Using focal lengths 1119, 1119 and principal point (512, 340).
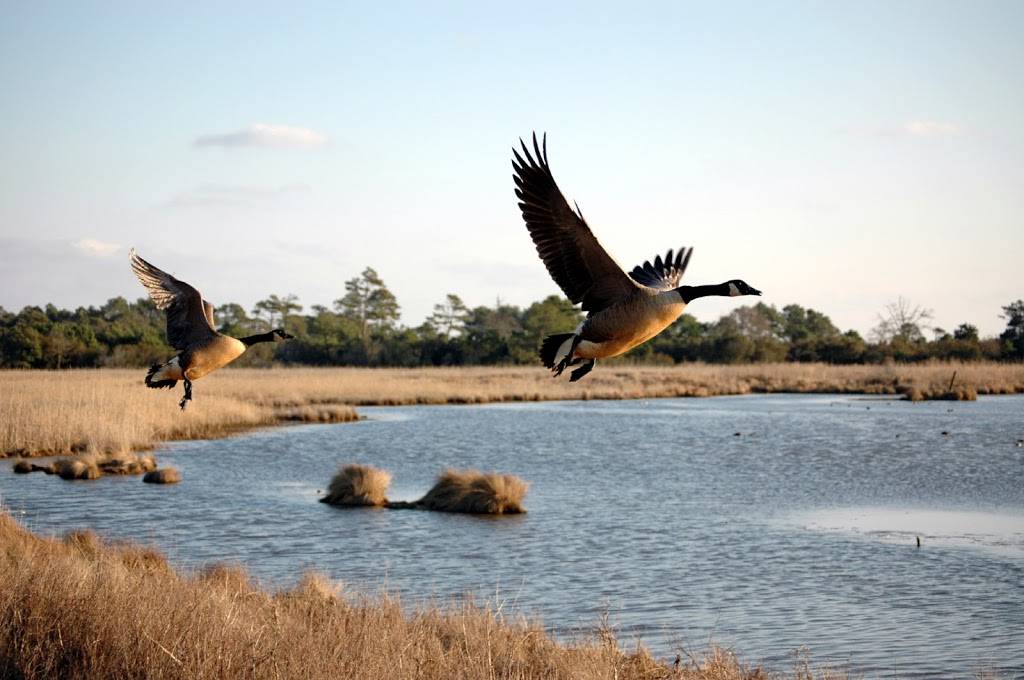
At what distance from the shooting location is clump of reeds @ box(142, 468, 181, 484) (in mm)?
28656

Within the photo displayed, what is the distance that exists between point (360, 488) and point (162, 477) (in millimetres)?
6391

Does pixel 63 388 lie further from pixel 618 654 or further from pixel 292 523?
pixel 618 654

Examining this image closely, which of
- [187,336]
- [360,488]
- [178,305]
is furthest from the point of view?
[360,488]

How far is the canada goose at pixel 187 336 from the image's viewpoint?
712cm

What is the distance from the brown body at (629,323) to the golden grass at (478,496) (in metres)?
19.3

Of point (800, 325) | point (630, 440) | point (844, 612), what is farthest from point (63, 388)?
point (800, 325)

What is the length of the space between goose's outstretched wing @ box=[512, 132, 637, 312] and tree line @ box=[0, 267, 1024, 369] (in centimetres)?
3836

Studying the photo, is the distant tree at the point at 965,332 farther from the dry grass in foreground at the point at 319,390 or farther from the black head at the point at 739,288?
the black head at the point at 739,288

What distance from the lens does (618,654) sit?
10898mm

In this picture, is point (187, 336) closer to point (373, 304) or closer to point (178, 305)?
point (178, 305)

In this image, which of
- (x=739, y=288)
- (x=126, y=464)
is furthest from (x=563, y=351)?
(x=126, y=464)

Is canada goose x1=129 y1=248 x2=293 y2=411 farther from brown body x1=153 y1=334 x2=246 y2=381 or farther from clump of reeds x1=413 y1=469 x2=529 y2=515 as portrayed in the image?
clump of reeds x1=413 y1=469 x2=529 y2=515

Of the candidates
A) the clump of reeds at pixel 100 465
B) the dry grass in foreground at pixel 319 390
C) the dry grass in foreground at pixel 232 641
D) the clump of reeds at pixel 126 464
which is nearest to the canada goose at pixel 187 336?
the dry grass in foreground at pixel 232 641

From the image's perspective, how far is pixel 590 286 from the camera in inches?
241
